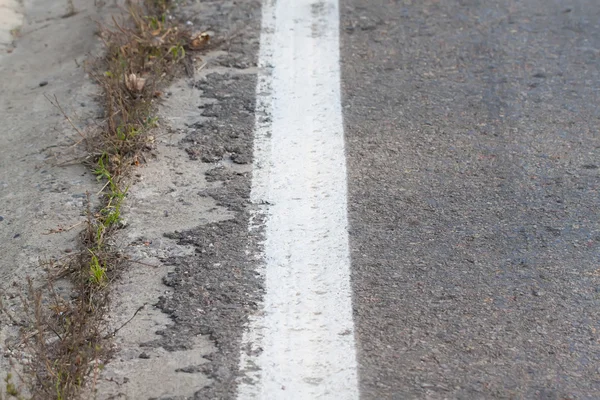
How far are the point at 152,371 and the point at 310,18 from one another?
246 cm

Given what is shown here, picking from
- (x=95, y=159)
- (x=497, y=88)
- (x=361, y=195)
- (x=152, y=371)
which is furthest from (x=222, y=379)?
(x=497, y=88)

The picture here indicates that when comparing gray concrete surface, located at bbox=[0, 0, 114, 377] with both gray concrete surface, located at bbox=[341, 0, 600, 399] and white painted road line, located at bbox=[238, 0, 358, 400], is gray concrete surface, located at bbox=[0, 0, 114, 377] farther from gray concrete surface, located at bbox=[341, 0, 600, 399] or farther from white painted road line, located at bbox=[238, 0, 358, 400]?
gray concrete surface, located at bbox=[341, 0, 600, 399]

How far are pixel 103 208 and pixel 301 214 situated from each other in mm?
733

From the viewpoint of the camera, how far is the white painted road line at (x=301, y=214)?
2.52m

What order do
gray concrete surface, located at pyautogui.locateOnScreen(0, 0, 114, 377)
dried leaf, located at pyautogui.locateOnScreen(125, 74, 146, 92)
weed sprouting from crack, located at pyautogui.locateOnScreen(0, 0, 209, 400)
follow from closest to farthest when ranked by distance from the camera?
weed sprouting from crack, located at pyautogui.locateOnScreen(0, 0, 209, 400)
gray concrete surface, located at pyautogui.locateOnScreen(0, 0, 114, 377)
dried leaf, located at pyautogui.locateOnScreen(125, 74, 146, 92)

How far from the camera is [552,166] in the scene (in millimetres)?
3406

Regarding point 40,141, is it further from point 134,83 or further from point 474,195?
point 474,195

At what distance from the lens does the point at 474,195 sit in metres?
3.25

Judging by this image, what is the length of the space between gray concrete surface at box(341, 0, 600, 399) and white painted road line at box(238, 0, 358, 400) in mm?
70

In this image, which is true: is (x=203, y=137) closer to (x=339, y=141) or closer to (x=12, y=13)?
(x=339, y=141)

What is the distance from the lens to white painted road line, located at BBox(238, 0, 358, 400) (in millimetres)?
2520

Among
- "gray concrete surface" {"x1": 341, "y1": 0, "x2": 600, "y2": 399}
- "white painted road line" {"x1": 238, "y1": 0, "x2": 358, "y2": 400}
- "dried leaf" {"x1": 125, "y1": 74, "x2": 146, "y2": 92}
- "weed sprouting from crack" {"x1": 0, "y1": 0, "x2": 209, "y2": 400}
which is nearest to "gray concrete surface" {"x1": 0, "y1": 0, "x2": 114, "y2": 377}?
"weed sprouting from crack" {"x1": 0, "y1": 0, "x2": 209, "y2": 400}

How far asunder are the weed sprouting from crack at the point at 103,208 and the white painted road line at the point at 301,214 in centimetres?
45

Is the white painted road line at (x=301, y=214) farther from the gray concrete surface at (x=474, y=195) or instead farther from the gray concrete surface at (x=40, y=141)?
the gray concrete surface at (x=40, y=141)
